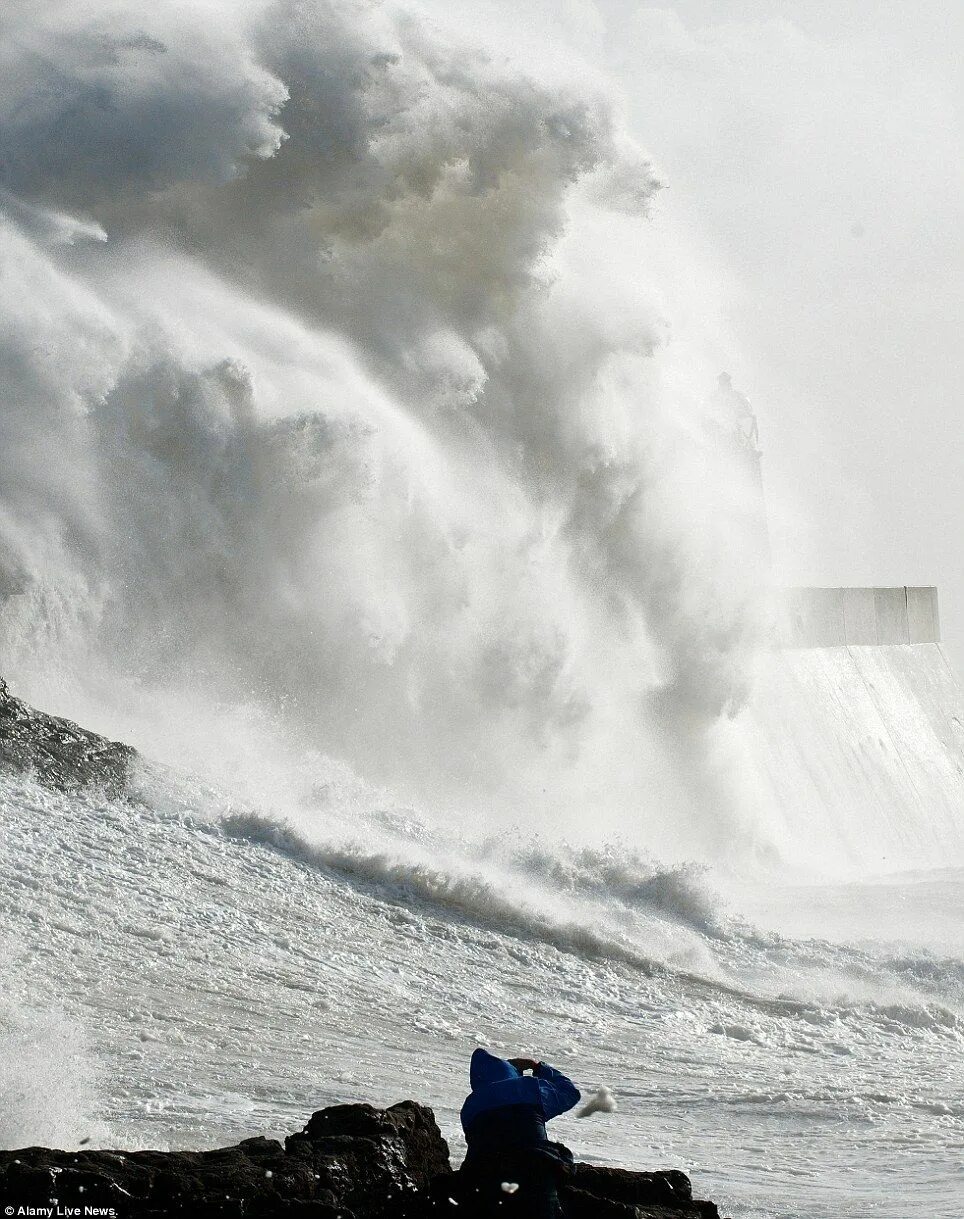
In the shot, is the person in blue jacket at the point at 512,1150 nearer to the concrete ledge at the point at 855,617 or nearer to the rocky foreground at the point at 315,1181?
the rocky foreground at the point at 315,1181

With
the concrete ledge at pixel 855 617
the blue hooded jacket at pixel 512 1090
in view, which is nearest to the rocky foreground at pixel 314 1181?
the blue hooded jacket at pixel 512 1090

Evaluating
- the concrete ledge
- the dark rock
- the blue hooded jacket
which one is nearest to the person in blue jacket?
the blue hooded jacket

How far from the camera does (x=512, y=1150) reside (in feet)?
14.8

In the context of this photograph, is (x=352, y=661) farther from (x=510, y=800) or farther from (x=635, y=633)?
(x=635, y=633)

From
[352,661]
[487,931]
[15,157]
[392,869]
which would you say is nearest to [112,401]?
[15,157]

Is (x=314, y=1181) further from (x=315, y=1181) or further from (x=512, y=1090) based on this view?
(x=512, y=1090)

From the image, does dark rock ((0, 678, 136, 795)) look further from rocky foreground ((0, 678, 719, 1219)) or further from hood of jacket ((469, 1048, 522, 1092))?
hood of jacket ((469, 1048, 522, 1092))

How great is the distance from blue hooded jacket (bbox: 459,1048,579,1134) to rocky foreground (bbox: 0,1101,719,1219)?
280 millimetres

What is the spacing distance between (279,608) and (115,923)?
570 cm

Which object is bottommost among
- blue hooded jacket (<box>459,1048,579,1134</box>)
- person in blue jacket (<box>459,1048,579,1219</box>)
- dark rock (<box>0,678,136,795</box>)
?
person in blue jacket (<box>459,1048,579,1219</box>)

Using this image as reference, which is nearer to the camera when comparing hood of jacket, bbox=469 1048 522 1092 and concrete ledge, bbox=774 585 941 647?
hood of jacket, bbox=469 1048 522 1092

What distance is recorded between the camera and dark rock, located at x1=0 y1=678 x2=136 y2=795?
999 centimetres

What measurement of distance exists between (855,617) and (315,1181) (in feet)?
75.8

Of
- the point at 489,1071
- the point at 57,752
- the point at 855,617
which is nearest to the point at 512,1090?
the point at 489,1071
